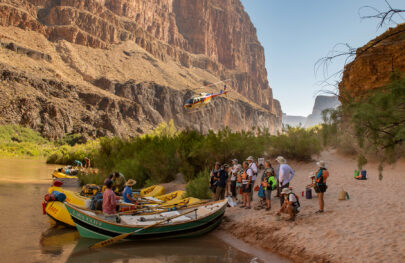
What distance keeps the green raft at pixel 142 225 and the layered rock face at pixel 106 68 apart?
7860 centimetres

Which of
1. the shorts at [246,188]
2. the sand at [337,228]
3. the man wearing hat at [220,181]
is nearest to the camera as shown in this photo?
the sand at [337,228]

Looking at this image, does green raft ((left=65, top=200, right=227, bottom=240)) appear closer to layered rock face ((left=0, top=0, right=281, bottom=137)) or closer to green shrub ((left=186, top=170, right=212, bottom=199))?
green shrub ((left=186, top=170, right=212, bottom=199))

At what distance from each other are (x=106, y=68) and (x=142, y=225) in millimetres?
103347

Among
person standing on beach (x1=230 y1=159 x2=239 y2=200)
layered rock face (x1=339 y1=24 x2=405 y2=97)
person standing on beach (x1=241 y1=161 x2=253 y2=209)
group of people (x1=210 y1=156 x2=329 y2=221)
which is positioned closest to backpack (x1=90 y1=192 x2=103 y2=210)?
group of people (x1=210 y1=156 x2=329 y2=221)

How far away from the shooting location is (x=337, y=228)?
855 cm

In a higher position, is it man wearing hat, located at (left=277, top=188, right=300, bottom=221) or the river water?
man wearing hat, located at (left=277, top=188, right=300, bottom=221)

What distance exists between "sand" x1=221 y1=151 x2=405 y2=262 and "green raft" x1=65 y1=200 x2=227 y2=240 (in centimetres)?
111

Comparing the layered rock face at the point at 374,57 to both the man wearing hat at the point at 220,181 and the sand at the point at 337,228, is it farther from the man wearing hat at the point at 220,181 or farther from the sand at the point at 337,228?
the man wearing hat at the point at 220,181

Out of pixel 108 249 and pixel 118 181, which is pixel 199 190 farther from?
pixel 108 249

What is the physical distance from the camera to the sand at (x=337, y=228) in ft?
23.7

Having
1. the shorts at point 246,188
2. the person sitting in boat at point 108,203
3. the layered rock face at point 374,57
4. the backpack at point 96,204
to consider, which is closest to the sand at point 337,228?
the shorts at point 246,188

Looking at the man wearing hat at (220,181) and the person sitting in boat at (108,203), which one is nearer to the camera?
the person sitting in boat at (108,203)

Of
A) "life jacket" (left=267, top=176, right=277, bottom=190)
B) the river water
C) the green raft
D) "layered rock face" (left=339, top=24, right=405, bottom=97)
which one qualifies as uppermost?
"layered rock face" (left=339, top=24, right=405, bottom=97)

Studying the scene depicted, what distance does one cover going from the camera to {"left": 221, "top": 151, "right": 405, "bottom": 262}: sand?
7.22 metres
